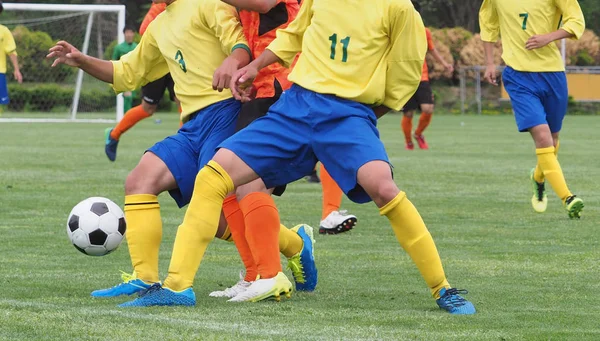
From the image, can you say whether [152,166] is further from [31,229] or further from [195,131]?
[31,229]

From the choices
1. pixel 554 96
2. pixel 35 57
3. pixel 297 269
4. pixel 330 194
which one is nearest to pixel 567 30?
pixel 554 96

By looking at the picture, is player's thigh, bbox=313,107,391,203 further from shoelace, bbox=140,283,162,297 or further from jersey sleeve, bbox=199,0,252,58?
shoelace, bbox=140,283,162,297

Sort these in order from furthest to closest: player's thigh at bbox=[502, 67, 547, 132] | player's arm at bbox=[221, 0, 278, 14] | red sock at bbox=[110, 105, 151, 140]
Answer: red sock at bbox=[110, 105, 151, 140], player's thigh at bbox=[502, 67, 547, 132], player's arm at bbox=[221, 0, 278, 14]

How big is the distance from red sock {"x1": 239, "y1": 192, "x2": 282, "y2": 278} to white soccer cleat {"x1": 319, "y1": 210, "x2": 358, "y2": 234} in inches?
103

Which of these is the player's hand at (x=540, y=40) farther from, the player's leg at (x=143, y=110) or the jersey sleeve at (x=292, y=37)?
the player's leg at (x=143, y=110)

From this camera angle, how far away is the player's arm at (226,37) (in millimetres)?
5230

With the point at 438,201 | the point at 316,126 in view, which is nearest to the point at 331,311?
the point at 316,126

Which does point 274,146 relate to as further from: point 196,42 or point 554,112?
point 554,112

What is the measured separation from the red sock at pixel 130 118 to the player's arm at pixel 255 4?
7999 mm

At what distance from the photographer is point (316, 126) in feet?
16.8

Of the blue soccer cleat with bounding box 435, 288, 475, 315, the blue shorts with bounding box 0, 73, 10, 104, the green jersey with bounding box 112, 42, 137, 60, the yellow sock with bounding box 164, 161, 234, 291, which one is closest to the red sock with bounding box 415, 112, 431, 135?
the green jersey with bounding box 112, 42, 137, 60

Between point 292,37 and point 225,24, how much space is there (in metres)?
0.41

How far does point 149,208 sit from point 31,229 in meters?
3.02

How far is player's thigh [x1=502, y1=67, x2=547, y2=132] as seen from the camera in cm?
923
